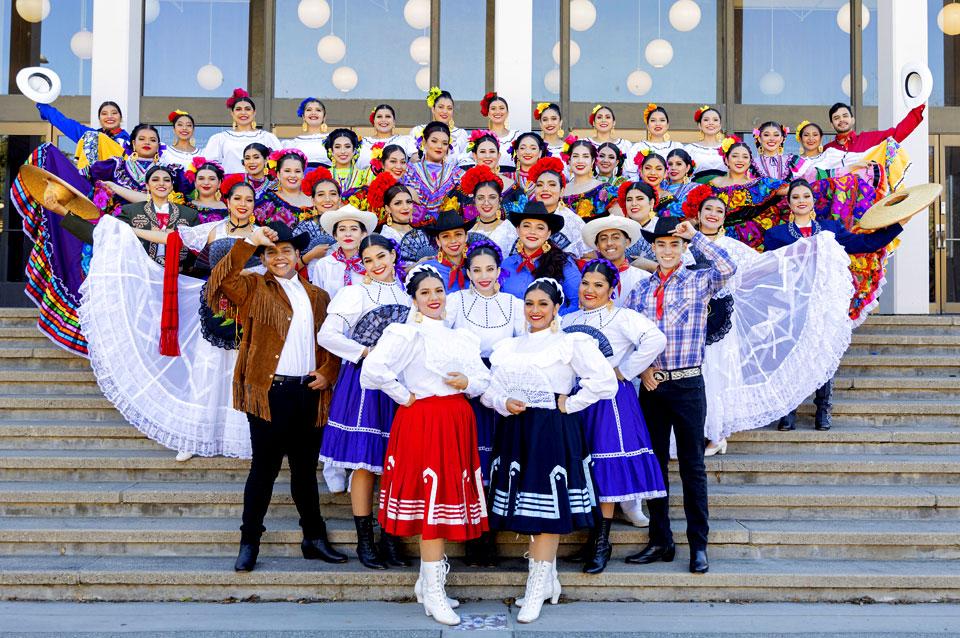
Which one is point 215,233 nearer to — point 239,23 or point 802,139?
point 802,139

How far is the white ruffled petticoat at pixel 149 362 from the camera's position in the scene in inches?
232

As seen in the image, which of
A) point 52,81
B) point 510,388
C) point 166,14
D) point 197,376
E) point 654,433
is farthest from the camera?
point 166,14

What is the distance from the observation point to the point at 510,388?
15.0 ft

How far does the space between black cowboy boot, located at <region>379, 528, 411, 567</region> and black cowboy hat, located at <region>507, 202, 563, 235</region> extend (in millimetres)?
2053

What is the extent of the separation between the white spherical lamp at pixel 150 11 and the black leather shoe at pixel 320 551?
9.15 m

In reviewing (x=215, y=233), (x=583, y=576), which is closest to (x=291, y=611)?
(x=583, y=576)

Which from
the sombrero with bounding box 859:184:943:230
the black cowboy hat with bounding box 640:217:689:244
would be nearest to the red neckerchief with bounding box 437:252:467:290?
the black cowboy hat with bounding box 640:217:689:244

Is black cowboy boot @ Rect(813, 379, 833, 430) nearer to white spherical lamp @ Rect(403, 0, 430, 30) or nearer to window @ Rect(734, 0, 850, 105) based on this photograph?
window @ Rect(734, 0, 850, 105)

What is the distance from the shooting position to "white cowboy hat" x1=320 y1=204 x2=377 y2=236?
538cm

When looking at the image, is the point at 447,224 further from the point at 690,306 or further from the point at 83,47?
the point at 83,47

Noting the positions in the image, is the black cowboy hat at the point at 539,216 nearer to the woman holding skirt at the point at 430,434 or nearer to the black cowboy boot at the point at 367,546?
the woman holding skirt at the point at 430,434

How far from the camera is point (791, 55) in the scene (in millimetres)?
12008

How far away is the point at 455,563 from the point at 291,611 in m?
0.96

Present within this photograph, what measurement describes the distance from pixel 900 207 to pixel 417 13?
288 inches
